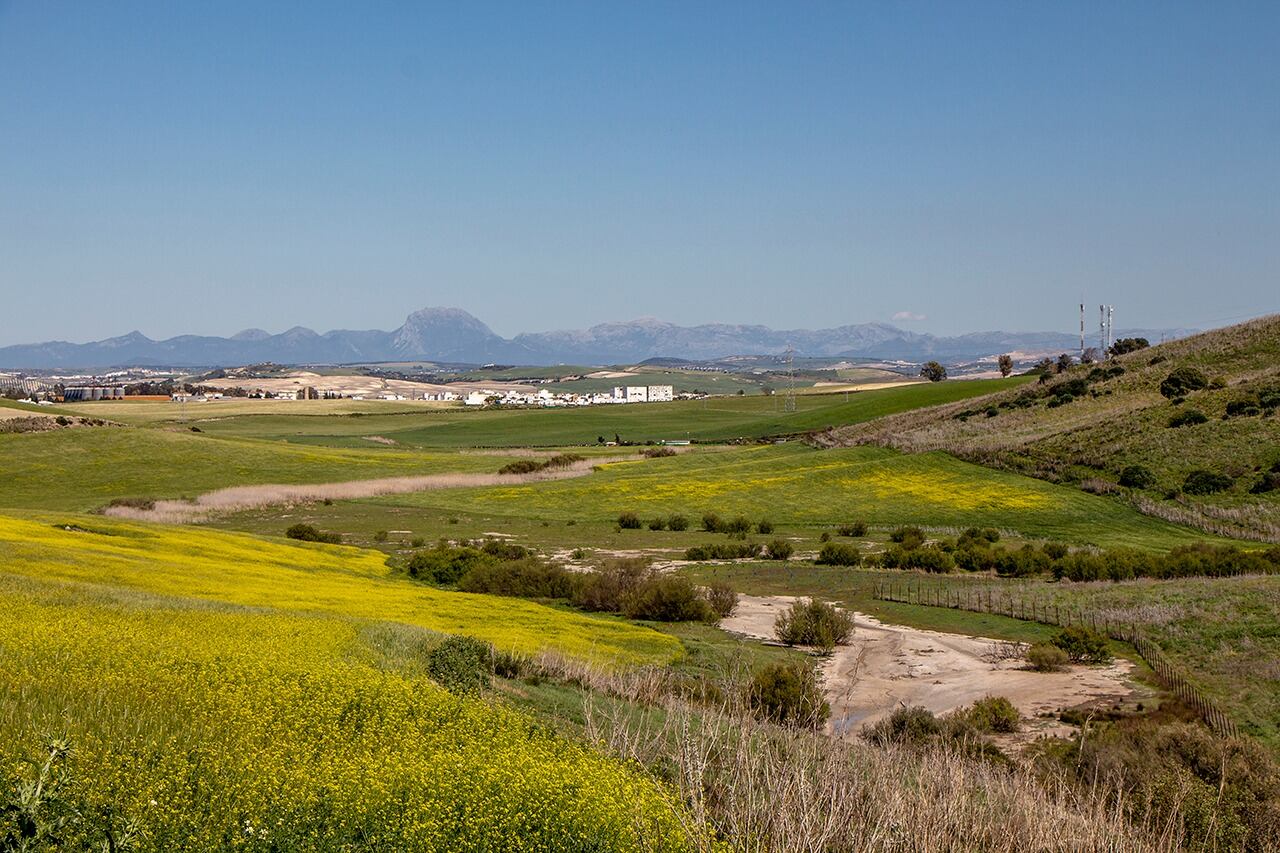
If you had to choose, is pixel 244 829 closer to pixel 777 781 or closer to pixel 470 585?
pixel 777 781

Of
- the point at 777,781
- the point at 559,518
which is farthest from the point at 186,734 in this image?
the point at 559,518

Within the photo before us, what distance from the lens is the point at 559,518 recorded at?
65.6 metres

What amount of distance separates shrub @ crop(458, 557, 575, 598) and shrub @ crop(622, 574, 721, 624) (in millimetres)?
4227

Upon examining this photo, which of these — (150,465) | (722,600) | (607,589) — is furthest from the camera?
(150,465)

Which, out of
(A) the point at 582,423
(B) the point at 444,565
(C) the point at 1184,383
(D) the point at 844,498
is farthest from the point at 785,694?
(A) the point at 582,423

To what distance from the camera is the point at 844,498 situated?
68562 mm

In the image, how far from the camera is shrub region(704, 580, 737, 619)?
35.9 metres

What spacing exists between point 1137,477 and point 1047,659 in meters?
37.8

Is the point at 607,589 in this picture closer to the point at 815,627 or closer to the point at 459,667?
the point at 815,627

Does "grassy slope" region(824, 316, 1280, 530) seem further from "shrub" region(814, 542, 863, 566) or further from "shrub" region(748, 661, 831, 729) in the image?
"shrub" region(748, 661, 831, 729)

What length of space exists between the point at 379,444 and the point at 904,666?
110282 millimetres

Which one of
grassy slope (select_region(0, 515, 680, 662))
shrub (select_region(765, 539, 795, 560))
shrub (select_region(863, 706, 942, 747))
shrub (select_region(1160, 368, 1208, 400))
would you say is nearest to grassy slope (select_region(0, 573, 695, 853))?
shrub (select_region(863, 706, 942, 747))

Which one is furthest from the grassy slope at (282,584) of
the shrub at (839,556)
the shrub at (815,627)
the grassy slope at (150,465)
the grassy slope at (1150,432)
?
the grassy slope at (1150,432)

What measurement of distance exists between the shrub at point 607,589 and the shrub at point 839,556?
1208cm
